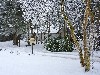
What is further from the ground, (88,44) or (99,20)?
(99,20)

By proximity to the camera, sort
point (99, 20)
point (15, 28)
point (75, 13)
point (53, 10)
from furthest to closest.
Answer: point (15, 28), point (53, 10), point (75, 13), point (99, 20)

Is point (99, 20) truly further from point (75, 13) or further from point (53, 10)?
point (53, 10)

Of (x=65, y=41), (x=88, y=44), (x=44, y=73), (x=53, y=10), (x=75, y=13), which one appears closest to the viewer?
(x=44, y=73)

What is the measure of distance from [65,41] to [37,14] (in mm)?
9686

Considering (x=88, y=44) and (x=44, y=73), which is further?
(x=88, y=44)

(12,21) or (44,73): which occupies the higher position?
(12,21)

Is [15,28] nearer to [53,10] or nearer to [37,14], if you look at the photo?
[37,14]

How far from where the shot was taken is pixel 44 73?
13195 mm

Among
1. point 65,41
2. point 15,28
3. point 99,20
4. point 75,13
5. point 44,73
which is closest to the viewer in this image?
point 44,73

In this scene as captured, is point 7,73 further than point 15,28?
No

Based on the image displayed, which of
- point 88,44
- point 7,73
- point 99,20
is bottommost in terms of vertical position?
point 7,73

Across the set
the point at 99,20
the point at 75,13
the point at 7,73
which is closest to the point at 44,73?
the point at 7,73

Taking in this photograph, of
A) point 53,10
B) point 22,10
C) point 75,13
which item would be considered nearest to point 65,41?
point 75,13

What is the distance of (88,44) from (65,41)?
52.4 ft
